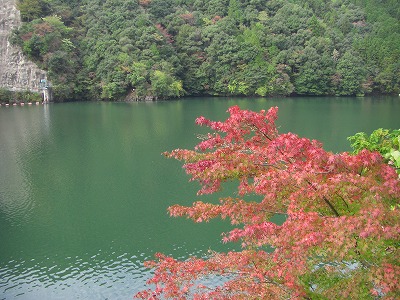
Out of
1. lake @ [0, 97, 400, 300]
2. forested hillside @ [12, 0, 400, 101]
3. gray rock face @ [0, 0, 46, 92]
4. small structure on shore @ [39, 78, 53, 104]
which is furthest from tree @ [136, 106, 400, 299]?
gray rock face @ [0, 0, 46, 92]

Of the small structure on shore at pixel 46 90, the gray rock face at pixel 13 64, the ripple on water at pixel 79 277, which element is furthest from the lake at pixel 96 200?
the gray rock face at pixel 13 64

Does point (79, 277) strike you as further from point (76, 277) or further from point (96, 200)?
point (96, 200)

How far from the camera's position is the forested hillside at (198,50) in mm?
43656

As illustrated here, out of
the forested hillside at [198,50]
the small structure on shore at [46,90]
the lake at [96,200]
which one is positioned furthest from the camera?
the forested hillside at [198,50]

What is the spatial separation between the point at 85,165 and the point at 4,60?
3307 centimetres

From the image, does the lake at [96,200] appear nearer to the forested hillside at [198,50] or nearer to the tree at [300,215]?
the tree at [300,215]

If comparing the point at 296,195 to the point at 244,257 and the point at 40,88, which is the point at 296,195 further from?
the point at 40,88

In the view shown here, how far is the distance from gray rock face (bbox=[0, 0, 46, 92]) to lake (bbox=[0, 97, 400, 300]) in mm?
15435

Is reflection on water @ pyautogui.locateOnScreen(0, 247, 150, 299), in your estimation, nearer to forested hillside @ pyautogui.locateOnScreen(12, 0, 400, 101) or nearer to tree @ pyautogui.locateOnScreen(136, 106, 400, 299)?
tree @ pyautogui.locateOnScreen(136, 106, 400, 299)

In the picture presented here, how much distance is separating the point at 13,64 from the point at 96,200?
3683 cm

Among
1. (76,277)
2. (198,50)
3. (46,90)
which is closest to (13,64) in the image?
(46,90)

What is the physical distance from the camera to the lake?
9.13 metres

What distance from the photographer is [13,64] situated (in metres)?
44.6

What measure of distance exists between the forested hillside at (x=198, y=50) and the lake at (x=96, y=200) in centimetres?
1551
